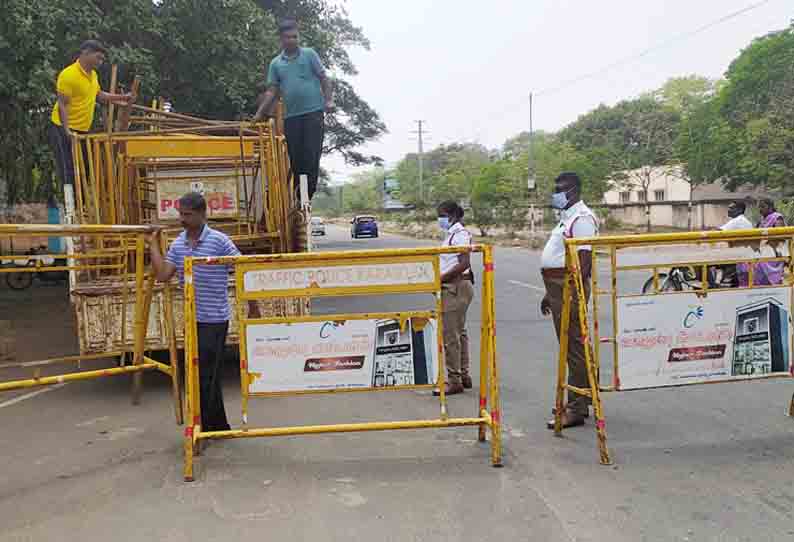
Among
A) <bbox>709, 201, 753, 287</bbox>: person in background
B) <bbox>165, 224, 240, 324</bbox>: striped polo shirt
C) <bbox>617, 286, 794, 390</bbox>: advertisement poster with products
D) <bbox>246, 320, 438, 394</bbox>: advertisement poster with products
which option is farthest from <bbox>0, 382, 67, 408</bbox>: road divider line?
<bbox>709, 201, 753, 287</bbox>: person in background

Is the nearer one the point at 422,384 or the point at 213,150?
the point at 422,384

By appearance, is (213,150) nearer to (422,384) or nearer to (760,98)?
(422,384)

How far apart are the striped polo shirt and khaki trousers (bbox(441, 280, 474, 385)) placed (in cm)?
242

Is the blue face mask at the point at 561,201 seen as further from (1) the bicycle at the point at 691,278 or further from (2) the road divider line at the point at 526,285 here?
(2) the road divider line at the point at 526,285

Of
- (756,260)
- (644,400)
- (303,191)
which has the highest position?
(303,191)

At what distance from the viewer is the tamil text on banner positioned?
355 inches

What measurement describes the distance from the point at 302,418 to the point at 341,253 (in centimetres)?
214

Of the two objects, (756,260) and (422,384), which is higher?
(756,260)

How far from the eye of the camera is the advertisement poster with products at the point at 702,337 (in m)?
5.28

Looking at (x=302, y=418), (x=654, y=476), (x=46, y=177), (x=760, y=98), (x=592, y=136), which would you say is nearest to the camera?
(x=654, y=476)

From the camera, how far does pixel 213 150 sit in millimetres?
9078

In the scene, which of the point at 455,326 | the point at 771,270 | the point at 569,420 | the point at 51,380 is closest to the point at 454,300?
the point at 455,326

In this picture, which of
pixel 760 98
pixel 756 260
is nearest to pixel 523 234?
pixel 760 98

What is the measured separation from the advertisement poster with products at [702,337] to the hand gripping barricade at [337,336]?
1.04 metres
